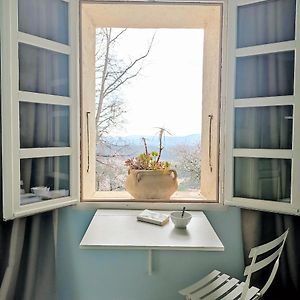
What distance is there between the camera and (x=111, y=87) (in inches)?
93.3

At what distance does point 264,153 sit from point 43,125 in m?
1.29

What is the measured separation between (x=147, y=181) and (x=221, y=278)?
0.71m

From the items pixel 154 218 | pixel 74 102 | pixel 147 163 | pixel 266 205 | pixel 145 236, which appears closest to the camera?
pixel 145 236

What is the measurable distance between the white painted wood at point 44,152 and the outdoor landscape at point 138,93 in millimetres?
358

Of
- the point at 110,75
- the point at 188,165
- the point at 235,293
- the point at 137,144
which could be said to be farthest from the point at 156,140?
the point at 235,293

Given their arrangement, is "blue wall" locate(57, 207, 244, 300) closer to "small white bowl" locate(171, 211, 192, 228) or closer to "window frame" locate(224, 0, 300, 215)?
"window frame" locate(224, 0, 300, 215)

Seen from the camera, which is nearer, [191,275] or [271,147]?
[271,147]

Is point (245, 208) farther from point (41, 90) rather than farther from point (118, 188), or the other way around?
point (41, 90)

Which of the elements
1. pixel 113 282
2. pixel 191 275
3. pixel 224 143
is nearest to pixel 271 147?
pixel 224 143

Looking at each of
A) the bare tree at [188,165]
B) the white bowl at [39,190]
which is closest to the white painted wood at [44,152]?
the white bowl at [39,190]

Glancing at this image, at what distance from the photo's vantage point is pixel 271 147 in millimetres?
1957

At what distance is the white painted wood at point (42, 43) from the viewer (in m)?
1.80

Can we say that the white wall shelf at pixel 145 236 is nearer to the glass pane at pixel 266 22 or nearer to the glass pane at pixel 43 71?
the glass pane at pixel 43 71

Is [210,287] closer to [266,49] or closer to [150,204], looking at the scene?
[150,204]
